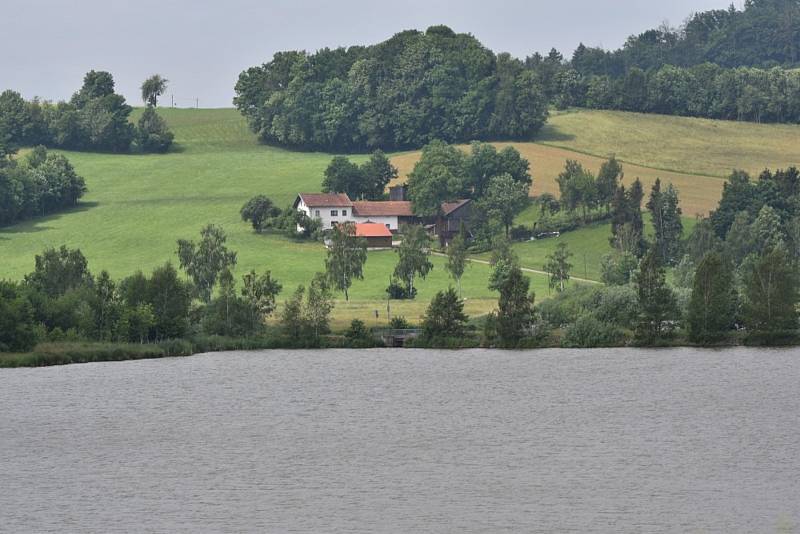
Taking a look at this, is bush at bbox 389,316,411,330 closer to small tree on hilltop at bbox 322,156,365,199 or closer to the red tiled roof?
the red tiled roof

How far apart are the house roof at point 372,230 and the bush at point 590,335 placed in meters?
60.3

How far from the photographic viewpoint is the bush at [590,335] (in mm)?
112500

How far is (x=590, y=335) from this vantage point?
112688 mm

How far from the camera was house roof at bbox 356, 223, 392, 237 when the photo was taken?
565ft

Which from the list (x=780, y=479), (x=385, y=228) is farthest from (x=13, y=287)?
(x=385, y=228)

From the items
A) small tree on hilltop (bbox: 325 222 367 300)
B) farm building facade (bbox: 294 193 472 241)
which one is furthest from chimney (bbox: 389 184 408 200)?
small tree on hilltop (bbox: 325 222 367 300)

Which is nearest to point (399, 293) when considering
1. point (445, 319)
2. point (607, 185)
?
point (445, 319)

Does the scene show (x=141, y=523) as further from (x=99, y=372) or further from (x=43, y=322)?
(x=43, y=322)

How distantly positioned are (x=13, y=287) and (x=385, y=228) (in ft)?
244

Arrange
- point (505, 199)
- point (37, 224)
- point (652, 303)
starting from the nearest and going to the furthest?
1. point (652, 303)
2. point (505, 199)
3. point (37, 224)

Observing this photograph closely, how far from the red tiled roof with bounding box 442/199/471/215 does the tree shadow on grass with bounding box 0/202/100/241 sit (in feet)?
151

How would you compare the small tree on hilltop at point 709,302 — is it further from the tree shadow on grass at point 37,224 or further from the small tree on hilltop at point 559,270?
the tree shadow on grass at point 37,224

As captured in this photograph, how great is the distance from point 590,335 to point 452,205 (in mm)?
70530

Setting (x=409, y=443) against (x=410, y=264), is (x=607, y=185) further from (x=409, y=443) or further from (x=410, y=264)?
(x=409, y=443)
